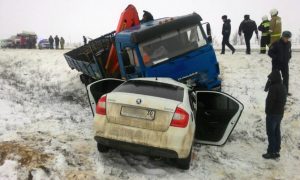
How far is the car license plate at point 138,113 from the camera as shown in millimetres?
6215

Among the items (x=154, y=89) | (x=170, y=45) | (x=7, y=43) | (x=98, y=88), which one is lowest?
(x=98, y=88)

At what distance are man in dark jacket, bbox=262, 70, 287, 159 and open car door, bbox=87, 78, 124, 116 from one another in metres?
3.44

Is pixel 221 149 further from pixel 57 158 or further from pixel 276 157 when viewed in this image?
pixel 57 158

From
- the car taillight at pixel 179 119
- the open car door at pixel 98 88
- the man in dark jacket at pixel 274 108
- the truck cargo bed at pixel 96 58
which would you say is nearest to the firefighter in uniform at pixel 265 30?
the truck cargo bed at pixel 96 58

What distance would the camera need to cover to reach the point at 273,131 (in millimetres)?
7605

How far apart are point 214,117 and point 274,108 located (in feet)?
4.08

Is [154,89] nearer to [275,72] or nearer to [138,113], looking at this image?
[138,113]

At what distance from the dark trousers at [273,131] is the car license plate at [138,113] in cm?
280

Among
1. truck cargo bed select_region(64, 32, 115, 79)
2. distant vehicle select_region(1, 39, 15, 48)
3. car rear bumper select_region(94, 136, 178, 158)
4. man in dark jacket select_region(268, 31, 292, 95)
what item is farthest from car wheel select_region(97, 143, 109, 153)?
distant vehicle select_region(1, 39, 15, 48)

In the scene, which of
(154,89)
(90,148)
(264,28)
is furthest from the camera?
(264,28)

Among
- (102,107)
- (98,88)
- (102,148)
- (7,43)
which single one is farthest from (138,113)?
(7,43)

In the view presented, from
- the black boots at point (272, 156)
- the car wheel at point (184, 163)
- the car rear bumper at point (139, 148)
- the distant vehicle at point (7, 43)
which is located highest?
the distant vehicle at point (7, 43)

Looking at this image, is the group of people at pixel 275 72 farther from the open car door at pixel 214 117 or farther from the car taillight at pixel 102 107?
the car taillight at pixel 102 107

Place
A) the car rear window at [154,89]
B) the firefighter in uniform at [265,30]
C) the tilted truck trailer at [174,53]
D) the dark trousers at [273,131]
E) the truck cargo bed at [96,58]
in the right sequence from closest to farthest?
the car rear window at [154,89], the dark trousers at [273,131], the tilted truck trailer at [174,53], the truck cargo bed at [96,58], the firefighter in uniform at [265,30]
